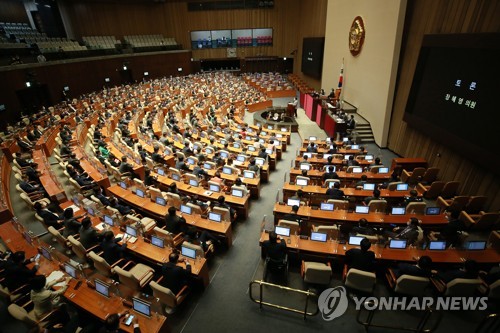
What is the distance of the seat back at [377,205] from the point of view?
7700mm

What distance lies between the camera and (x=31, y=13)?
Answer: 86.7 ft

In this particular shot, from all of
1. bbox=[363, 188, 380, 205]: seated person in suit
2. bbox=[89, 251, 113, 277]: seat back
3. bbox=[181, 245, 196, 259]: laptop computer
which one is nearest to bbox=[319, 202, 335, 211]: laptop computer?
bbox=[363, 188, 380, 205]: seated person in suit

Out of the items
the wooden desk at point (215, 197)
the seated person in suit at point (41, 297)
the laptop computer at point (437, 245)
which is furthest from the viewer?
the wooden desk at point (215, 197)

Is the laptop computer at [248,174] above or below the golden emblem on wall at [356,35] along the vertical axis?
below

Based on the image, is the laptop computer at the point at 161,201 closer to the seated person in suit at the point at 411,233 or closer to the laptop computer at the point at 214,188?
the laptop computer at the point at 214,188

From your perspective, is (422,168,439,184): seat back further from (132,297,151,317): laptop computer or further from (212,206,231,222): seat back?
(132,297,151,317): laptop computer

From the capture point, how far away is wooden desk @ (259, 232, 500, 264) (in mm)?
6008

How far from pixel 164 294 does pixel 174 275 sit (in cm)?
41

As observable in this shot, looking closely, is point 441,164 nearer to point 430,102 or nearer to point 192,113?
point 430,102

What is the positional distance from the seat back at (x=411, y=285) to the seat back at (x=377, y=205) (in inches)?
105

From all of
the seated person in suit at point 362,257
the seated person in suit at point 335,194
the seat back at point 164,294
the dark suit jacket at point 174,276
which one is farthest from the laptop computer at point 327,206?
the seat back at point 164,294

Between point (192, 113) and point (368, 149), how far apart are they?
13030mm

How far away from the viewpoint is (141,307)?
16.0ft

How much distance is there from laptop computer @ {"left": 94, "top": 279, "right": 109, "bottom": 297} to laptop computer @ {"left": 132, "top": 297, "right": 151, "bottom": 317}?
751mm
